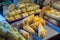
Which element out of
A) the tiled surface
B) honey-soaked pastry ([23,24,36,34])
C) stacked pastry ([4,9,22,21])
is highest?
stacked pastry ([4,9,22,21])

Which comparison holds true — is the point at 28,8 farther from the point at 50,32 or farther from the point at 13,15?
the point at 50,32

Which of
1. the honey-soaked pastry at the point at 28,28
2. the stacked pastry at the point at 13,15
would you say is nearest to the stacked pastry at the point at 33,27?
the honey-soaked pastry at the point at 28,28

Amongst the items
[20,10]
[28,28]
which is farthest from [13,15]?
[28,28]

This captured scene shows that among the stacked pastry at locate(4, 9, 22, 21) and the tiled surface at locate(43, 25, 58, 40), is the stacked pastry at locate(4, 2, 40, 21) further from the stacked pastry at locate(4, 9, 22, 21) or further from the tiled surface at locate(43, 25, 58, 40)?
the tiled surface at locate(43, 25, 58, 40)

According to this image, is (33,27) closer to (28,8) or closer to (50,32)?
(50,32)

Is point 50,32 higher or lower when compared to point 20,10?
lower

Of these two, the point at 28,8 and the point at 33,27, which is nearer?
the point at 33,27

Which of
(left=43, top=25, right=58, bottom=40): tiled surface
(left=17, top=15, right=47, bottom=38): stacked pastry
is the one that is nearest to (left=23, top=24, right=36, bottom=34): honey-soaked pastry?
(left=17, top=15, right=47, bottom=38): stacked pastry

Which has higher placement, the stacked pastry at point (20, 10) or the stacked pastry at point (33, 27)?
the stacked pastry at point (20, 10)

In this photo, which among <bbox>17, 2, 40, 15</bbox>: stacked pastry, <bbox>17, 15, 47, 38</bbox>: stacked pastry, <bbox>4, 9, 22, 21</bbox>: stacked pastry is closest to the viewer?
<bbox>17, 15, 47, 38</bbox>: stacked pastry

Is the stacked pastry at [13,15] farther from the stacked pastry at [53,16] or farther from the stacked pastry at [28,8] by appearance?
the stacked pastry at [53,16]

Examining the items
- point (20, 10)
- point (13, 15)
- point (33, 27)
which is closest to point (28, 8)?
point (20, 10)

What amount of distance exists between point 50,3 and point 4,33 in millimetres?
913

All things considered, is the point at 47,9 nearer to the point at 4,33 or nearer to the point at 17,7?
the point at 17,7
